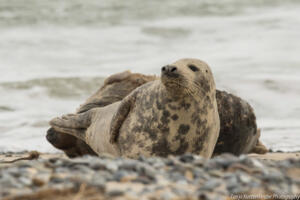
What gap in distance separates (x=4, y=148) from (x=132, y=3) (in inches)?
598

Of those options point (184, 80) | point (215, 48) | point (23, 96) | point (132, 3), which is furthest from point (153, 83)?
point (132, 3)

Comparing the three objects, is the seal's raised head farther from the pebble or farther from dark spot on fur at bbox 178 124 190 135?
the pebble

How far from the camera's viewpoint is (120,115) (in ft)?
14.5

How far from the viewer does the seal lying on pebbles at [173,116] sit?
402cm

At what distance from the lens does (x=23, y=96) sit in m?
11.4

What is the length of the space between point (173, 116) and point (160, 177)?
50.3 inches

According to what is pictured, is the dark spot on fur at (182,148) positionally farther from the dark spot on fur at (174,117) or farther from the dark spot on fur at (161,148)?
the dark spot on fur at (174,117)

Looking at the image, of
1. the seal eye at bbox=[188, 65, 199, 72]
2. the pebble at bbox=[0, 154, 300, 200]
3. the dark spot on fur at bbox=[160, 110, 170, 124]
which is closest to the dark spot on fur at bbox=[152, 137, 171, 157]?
the dark spot on fur at bbox=[160, 110, 170, 124]

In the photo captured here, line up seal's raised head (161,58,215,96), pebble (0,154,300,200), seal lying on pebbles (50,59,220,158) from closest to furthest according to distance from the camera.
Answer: pebble (0,154,300,200) < seal's raised head (161,58,215,96) < seal lying on pebbles (50,59,220,158)

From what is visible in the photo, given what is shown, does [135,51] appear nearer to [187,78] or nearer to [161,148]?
[161,148]

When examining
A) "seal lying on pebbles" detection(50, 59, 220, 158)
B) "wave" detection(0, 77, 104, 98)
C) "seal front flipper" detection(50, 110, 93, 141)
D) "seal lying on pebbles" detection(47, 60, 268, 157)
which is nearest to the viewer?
"seal lying on pebbles" detection(50, 59, 220, 158)

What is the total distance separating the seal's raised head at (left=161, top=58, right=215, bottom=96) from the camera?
3.81 m

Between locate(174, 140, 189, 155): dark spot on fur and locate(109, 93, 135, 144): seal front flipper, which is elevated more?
locate(109, 93, 135, 144): seal front flipper

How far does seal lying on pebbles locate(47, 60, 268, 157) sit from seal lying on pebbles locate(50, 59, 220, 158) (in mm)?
685
